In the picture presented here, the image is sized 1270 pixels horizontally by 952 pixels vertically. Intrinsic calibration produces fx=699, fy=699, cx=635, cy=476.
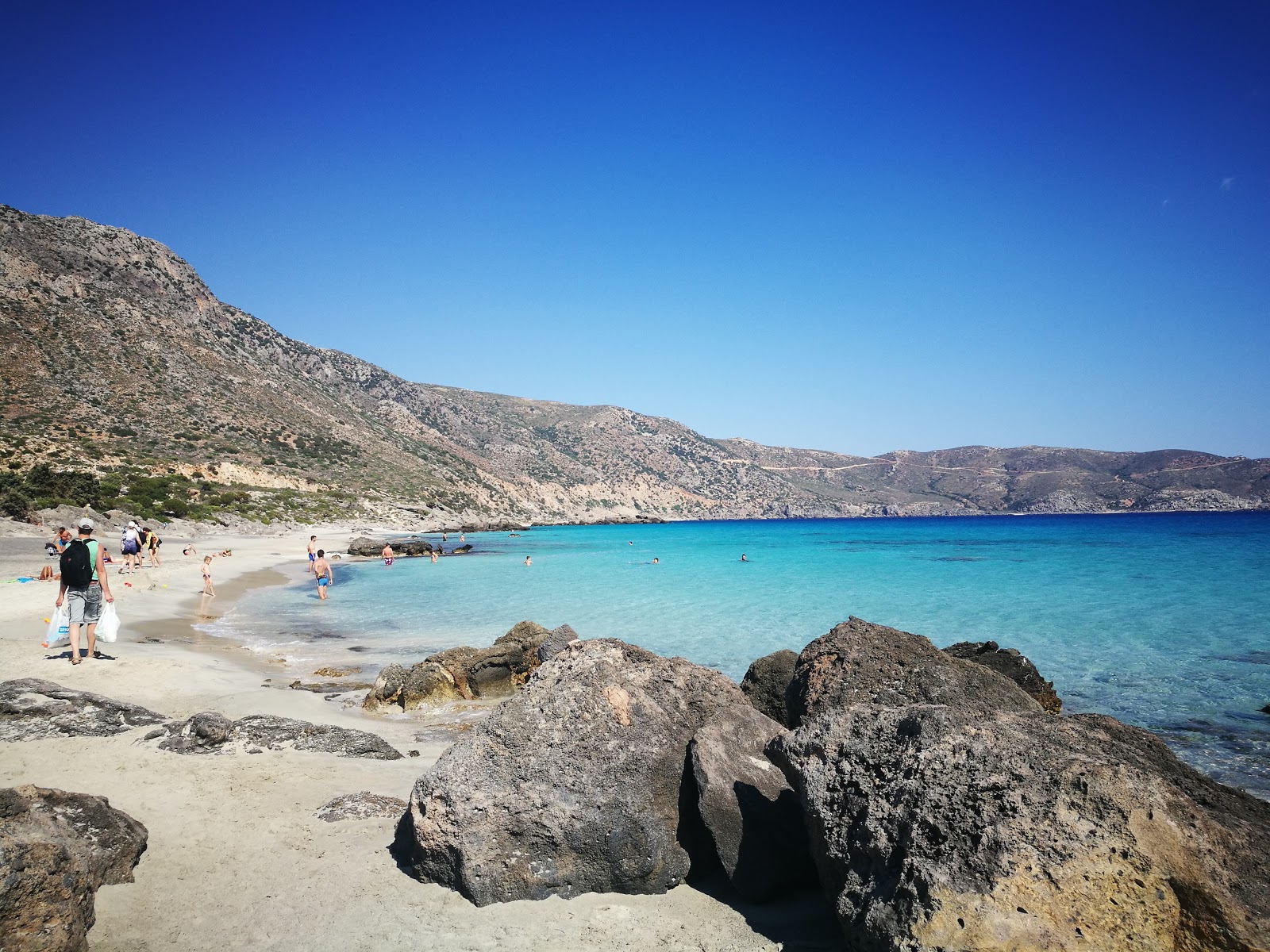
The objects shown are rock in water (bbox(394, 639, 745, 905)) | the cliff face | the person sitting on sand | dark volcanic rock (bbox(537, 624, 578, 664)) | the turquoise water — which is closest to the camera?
rock in water (bbox(394, 639, 745, 905))

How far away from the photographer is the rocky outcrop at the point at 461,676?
387 inches

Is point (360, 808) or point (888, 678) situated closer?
point (360, 808)

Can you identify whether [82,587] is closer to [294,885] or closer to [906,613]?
[294,885]

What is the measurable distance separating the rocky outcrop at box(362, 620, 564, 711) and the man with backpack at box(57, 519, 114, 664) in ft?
13.2

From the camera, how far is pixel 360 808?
5336 mm

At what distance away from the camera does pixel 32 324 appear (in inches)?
2126

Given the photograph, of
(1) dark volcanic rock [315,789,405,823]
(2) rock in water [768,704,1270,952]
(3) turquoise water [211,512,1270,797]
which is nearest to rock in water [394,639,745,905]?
(1) dark volcanic rock [315,789,405,823]

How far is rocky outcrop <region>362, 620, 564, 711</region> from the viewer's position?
9.83 meters

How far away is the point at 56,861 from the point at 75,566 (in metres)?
8.03

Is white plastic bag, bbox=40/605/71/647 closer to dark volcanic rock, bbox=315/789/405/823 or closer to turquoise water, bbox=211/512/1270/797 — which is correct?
turquoise water, bbox=211/512/1270/797

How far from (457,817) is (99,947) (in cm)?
179

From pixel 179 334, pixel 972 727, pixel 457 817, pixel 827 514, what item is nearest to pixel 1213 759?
pixel 972 727

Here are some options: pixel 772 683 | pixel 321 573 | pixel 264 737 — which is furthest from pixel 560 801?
pixel 321 573

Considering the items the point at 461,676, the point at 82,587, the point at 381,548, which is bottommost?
the point at 381,548
